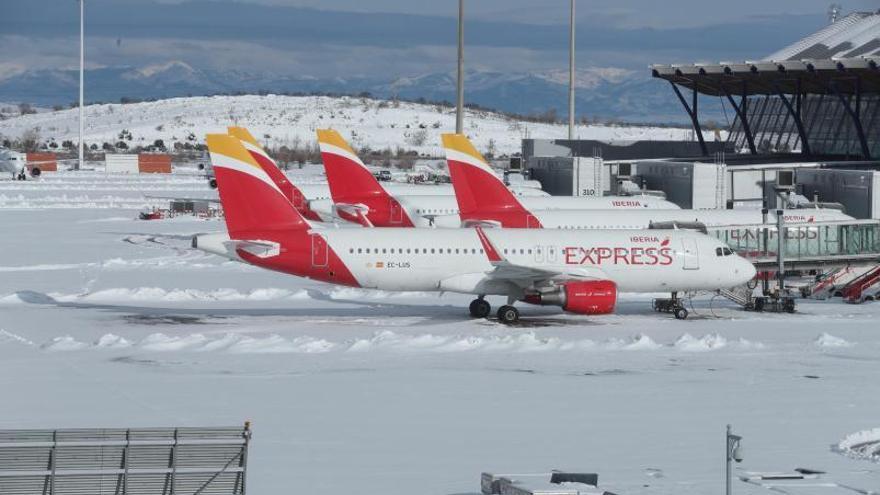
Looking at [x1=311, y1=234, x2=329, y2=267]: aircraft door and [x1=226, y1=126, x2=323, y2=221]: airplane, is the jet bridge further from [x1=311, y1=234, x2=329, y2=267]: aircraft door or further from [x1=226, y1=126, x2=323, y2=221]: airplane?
[x1=226, y1=126, x2=323, y2=221]: airplane

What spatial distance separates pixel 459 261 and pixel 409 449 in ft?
61.4

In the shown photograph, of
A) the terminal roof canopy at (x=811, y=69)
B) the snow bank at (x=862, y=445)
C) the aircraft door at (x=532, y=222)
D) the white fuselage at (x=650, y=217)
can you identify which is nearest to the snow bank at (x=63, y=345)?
the snow bank at (x=862, y=445)

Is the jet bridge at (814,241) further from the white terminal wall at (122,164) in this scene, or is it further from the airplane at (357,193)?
the white terminal wall at (122,164)

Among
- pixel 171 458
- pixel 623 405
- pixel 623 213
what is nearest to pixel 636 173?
pixel 623 213

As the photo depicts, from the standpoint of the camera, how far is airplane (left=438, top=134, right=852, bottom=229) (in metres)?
58.5

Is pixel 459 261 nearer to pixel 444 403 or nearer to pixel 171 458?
pixel 444 403

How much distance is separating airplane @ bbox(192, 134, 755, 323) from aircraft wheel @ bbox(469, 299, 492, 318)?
0.11 feet

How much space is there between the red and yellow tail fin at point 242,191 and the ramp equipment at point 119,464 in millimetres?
21796

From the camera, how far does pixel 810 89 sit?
299 ft

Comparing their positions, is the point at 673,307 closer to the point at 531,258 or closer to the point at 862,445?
the point at 531,258

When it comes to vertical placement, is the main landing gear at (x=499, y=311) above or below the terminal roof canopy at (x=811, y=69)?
below

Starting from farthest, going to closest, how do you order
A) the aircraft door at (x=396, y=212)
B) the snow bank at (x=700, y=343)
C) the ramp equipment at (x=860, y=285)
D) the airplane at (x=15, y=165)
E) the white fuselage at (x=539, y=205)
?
1. the airplane at (x=15, y=165)
2. the white fuselage at (x=539, y=205)
3. the aircraft door at (x=396, y=212)
4. the ramp equipment at (x=860, y=285)
5. the snow bank at (x=700, y=343)

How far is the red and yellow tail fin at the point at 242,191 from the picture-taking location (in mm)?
43375

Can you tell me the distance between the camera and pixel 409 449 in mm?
26688
